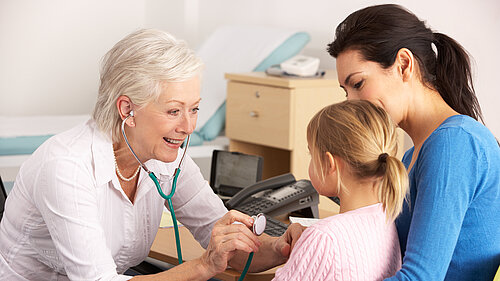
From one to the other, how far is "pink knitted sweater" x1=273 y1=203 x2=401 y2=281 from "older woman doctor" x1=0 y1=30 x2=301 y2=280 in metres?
0.23

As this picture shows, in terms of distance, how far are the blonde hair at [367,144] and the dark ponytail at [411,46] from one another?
0.56 ft

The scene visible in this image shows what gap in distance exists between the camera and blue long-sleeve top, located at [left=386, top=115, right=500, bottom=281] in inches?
44.8

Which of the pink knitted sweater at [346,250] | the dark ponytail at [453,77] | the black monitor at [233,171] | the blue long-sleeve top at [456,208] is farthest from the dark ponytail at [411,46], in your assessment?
the black monitor at [233,171]

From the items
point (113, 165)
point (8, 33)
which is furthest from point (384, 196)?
point (8, 33)

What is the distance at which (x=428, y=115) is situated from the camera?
137 centimetres

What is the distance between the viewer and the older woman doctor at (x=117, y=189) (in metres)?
1.40

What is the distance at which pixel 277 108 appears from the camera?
3229 millimetres

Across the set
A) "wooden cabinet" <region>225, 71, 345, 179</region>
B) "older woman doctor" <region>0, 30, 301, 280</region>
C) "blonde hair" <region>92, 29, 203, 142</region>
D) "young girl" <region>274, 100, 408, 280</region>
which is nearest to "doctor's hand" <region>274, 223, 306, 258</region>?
"older woman doctor" <region>0, 30, 301, 280</region>

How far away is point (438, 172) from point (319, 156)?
0.76 feet

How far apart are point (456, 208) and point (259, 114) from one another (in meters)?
2.21

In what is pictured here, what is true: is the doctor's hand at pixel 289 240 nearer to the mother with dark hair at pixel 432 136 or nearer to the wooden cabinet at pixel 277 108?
the mother with dark hair at pixel 432 136

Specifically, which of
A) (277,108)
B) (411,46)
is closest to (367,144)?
(411,46)

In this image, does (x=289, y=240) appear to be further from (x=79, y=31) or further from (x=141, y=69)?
(x=79, y=31)

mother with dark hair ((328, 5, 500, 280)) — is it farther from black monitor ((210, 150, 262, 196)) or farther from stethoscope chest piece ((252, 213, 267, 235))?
black monitor ((210, 150, 262, 196))
